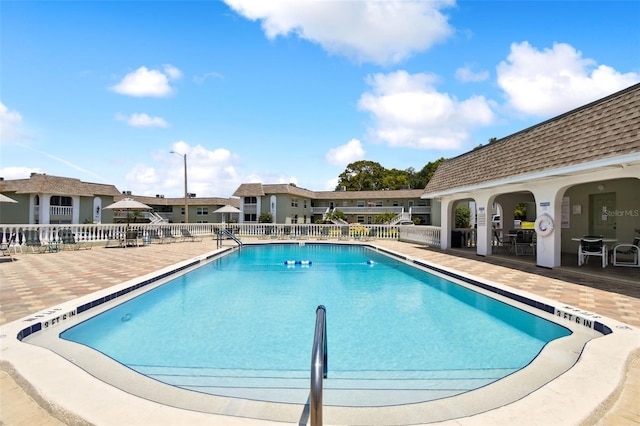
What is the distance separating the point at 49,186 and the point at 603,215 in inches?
1632

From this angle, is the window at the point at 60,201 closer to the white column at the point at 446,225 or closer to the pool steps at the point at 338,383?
the white column at the point at 446,225

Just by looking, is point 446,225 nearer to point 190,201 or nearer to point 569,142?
point 569,142

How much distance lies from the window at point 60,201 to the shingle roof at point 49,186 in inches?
40.6

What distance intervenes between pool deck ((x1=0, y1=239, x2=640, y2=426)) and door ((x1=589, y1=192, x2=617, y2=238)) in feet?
11.9

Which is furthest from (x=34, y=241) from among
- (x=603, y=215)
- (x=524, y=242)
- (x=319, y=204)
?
(x=319, y=204)

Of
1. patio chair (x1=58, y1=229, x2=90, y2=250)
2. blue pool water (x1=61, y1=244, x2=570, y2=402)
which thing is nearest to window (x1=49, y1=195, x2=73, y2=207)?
patio chair (x1=58, y1=229, x2=90, y2=250)

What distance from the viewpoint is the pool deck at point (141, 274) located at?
9.05ft

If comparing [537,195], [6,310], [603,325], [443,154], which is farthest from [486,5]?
[443,154]

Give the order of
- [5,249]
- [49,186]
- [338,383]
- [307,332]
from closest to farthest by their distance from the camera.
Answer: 1. [338,383]
2. [307,332]
3. [5,249]
4. [49,186]

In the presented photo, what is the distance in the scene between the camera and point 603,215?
13133 mm

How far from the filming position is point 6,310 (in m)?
5.65

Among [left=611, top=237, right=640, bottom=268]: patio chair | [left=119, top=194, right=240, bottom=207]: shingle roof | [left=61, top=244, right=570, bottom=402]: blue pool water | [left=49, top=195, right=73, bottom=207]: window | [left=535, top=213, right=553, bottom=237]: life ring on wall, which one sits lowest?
[left=61, top=244, right=570, bottom=402]: blue pool water

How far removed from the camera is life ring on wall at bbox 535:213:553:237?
10.4 m

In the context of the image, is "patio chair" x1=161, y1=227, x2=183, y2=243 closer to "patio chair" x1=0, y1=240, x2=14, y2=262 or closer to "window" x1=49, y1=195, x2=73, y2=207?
"patio chair" x1=0, y1=240, x2=14, y2=262
